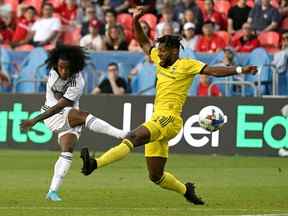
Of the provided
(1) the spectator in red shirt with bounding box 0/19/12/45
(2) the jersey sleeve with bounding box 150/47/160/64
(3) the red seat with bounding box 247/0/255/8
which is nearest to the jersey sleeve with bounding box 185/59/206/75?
(2) the jersey sleeve with bounding box 150/47/160/64

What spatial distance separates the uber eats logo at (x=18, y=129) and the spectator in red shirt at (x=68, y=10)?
5.12 metres

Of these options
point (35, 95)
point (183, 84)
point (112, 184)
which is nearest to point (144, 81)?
point (35, 95)

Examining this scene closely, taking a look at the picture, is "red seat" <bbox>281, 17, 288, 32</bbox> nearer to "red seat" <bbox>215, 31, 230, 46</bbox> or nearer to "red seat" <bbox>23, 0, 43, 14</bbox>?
"red seat" <bbox>215, 31, 230, 46</bbox>

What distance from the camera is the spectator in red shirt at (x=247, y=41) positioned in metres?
25.2

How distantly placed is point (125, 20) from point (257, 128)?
6.52m

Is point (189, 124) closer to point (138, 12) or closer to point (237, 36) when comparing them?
point (237, 36)

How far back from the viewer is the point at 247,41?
25375 millimetres

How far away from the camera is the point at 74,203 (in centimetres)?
1370

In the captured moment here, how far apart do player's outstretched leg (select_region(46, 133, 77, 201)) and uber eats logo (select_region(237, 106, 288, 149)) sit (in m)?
8.56

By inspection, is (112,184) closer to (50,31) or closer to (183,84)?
(183,84)

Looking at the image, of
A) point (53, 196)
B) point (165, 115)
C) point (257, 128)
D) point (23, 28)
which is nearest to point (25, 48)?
Result: point (23, 28)

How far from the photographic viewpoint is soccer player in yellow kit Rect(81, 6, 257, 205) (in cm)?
1312

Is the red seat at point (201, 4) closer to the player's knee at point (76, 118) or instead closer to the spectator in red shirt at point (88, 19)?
the spectator in red shirt at point (88, 19)

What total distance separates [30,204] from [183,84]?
236cm
